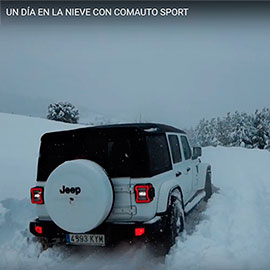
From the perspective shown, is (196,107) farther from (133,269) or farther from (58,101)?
(133,269)

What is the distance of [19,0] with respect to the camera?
3.25 meters

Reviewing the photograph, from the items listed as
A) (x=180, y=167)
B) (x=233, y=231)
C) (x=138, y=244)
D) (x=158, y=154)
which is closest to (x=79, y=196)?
(x=158, y=154)

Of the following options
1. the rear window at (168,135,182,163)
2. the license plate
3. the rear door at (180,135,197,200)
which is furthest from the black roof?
the license plate

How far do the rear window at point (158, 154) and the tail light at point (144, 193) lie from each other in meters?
0.15

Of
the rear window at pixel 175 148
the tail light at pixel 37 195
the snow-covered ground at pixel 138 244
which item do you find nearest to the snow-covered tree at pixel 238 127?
the rear window at pixel 175 148

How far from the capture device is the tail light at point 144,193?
2604 mm

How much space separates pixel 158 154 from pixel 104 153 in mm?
579

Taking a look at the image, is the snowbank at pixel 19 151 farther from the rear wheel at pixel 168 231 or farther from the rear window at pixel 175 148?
the rear wheel at pixel 168 231

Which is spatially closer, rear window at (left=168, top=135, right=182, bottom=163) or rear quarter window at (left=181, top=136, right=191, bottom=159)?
rear window at (left=168, top=135, right=182, bottom=163)

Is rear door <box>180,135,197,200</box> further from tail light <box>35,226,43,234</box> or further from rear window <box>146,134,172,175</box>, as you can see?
tail light <box>35,226,43,234</box>

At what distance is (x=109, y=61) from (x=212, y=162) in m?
3.50

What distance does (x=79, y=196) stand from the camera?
8.23ft

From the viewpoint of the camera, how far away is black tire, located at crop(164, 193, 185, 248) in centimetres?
290

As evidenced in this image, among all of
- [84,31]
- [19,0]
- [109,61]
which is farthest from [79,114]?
[19,0]
